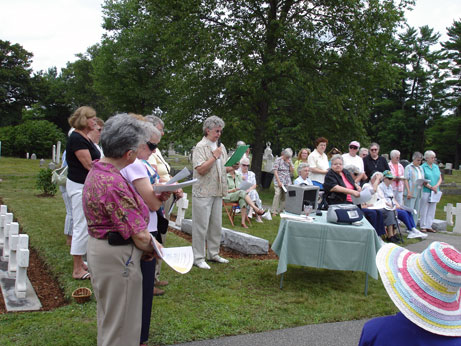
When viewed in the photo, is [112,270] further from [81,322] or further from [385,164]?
[385,164]

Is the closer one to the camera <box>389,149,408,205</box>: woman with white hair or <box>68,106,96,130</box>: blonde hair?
<box>68,106,96,130</box>: blonde hair

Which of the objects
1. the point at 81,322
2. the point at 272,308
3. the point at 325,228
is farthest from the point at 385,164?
the point at 81,322

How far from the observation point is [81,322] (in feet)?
12.6

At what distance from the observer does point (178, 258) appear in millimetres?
3047

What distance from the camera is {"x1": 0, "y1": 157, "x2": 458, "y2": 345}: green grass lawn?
12.1ft

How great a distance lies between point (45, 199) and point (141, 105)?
20.5m

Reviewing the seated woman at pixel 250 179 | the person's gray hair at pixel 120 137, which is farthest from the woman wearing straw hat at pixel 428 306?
the seated woman at pixel 250 179

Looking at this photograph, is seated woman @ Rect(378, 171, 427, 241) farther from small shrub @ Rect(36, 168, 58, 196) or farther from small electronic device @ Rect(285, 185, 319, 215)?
small shrub @ Rect(36, 168, 58, 196)

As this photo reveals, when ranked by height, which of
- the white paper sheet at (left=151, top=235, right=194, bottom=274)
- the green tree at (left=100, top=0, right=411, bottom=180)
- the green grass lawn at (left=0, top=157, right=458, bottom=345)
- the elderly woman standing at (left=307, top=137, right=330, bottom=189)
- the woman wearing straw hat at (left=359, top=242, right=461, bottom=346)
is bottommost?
the green grass lawn at (left=0, top=157, right=458, bottom=345)

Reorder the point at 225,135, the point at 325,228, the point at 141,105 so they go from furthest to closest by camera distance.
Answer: the point at 141,105
the point at 225,135
the point at 325,228

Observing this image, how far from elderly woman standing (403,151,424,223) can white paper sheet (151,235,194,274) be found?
8.71m

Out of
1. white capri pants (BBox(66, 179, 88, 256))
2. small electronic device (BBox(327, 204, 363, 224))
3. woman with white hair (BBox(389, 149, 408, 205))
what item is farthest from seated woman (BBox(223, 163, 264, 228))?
white capri pants (BBox(66, 179, 88, 256))

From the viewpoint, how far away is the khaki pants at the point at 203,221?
583 cm

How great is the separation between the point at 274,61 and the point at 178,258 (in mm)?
13380
